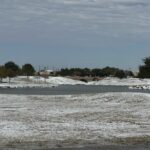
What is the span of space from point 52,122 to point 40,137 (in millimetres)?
5956

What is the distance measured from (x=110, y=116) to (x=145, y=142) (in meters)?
10.3

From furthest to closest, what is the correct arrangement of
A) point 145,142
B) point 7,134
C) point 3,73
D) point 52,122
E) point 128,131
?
point 3,73 < point 52,122 < point 128,131 < point 7,134 < point 145,142

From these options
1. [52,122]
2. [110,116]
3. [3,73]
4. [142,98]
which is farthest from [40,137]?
[3,73]

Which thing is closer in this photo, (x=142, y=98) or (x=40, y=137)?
(x=40, y=137)

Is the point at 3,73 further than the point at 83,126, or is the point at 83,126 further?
the point at 3,73

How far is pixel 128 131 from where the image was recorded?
2228cm

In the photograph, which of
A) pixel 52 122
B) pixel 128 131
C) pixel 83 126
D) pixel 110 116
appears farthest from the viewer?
pixel 110 116

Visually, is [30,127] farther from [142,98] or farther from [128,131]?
[142,98]

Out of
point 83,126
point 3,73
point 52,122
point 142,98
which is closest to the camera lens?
point 83,126

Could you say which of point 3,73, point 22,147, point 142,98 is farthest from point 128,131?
point 3,73

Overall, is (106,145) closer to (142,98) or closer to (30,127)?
(30,127)

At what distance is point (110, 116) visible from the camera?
29188 mm

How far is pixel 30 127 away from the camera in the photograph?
23.1 m

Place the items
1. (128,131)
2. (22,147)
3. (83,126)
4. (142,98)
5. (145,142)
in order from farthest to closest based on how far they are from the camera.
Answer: (142,98)
(83,126)
(128,131)
(145,142)
(22,147)
